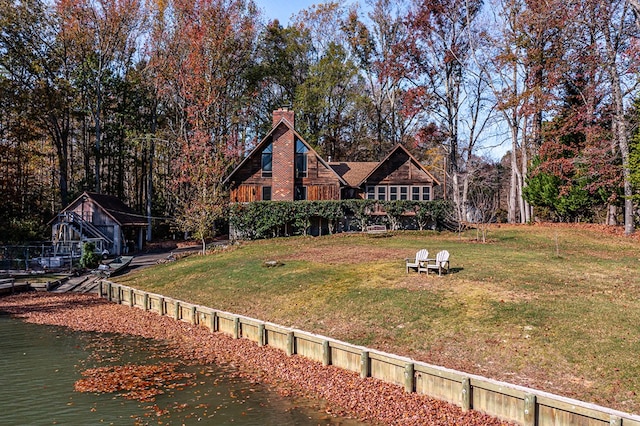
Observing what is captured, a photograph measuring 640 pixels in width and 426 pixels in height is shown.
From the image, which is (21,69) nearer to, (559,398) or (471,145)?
(471,145)

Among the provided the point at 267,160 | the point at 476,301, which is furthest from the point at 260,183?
the point at 476,301

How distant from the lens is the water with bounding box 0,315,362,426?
35.8ft

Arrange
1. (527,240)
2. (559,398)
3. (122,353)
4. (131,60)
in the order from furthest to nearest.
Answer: (131,60)
(527,240)
(122,353)
(559,398)

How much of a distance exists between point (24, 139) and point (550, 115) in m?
48.4

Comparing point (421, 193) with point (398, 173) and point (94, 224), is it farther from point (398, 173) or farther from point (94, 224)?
point (94, 224)

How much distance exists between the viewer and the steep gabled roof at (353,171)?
146ft

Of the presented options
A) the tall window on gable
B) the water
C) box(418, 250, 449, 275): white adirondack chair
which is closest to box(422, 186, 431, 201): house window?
the tall window on gable

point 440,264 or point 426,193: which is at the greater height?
point 426,193

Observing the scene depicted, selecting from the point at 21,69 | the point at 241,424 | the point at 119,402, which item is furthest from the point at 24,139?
the point at 241,424

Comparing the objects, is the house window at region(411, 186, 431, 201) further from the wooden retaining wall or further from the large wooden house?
the wooden retaining wall

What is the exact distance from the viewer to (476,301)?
16.1m

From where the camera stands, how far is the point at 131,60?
5459 cm

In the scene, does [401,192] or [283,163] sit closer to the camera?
[283,163]

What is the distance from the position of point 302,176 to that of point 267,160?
3431 mm
